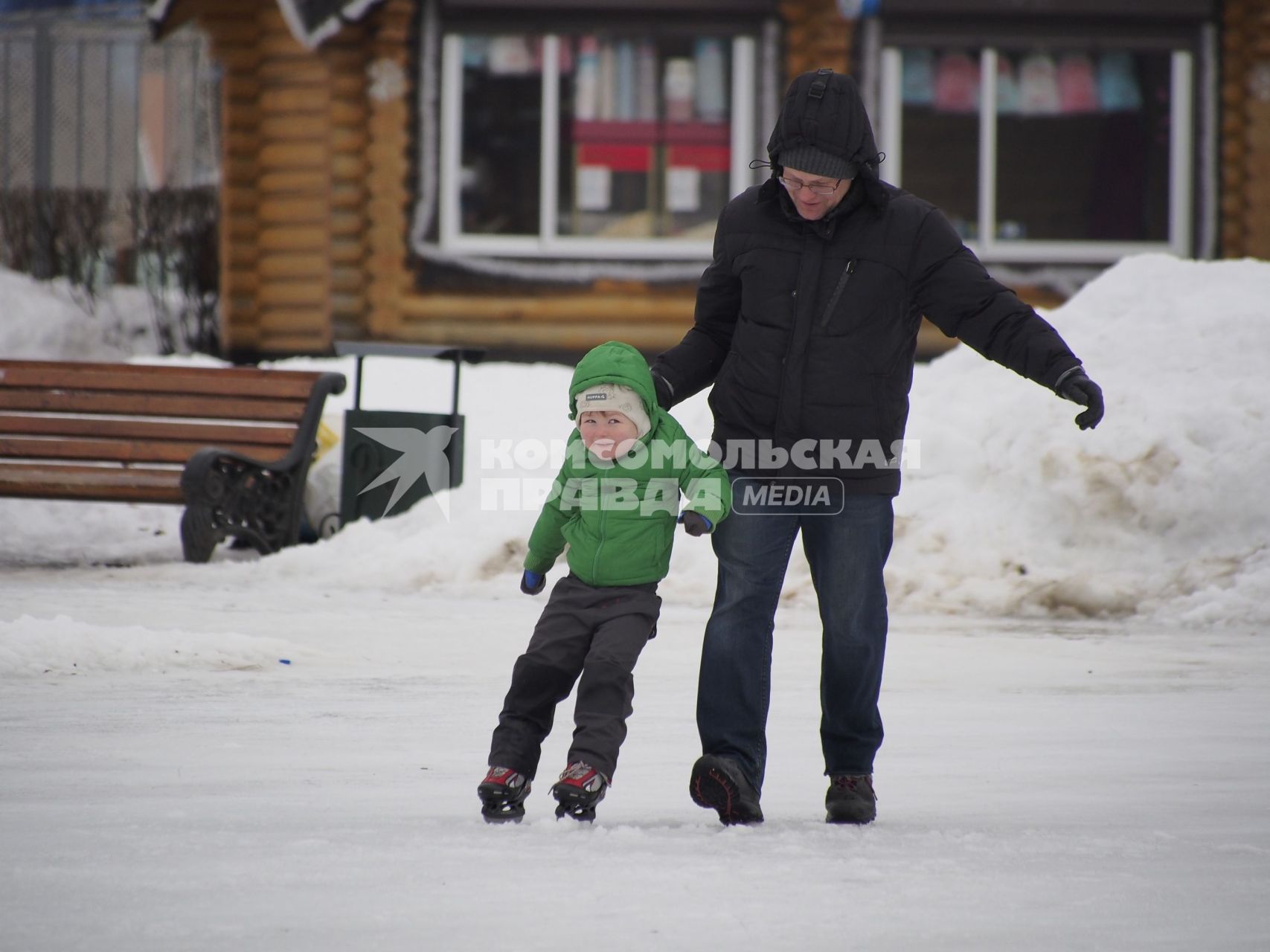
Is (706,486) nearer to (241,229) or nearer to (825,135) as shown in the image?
(825,135)

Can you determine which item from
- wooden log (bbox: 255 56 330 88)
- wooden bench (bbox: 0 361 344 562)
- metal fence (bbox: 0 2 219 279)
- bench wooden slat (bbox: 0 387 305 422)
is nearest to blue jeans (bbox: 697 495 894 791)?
wooden bench (bbox: 0 361 344 562)

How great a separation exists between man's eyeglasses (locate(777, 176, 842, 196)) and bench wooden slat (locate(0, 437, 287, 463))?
584 centimetres

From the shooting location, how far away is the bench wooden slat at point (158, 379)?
372 inches

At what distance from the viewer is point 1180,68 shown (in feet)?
46.5

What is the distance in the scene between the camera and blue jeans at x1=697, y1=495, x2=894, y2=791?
3809 mm

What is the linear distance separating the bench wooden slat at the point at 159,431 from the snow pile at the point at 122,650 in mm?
3347

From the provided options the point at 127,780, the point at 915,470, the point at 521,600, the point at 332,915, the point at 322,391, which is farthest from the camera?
the point at 322,391

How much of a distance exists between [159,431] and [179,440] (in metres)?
0.15

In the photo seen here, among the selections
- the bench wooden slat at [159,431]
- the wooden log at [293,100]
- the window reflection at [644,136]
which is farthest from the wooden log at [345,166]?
the bench wooden slat at [159,431]

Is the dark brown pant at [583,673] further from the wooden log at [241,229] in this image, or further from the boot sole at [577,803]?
the wooden log at [241,229]

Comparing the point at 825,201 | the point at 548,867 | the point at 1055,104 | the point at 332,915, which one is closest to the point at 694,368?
the point at 825,201

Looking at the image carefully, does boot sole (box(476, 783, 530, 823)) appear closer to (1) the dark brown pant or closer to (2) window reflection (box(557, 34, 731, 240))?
(1) the dark brown pant

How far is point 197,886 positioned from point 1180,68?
12.9 metres

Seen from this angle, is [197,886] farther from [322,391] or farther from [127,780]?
[322,391]
